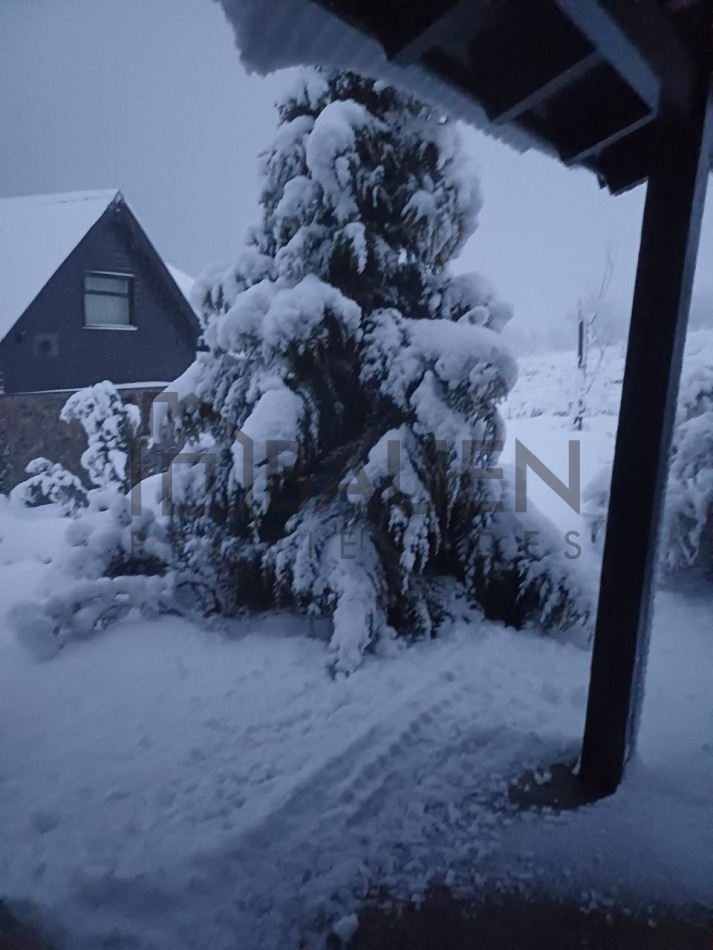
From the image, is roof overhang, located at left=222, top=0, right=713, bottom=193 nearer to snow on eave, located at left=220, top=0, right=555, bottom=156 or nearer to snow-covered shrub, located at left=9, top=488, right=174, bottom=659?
snow on eave, located at left=220, top=0, right=555, bottom=156

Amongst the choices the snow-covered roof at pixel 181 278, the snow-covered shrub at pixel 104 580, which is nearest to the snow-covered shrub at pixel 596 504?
the snow-covered shrub at pixel 104 580

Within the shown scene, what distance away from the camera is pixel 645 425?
2.20 metres

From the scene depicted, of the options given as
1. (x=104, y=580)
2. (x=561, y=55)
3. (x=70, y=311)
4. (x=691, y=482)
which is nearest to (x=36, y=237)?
(x=70, y=311)

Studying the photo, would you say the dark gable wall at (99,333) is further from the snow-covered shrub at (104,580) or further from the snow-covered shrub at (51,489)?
the snow-covered shrub at (104,580)

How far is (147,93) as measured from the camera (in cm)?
2988

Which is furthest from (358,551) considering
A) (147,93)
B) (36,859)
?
(147,93)

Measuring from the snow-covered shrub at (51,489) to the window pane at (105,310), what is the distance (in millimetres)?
3103

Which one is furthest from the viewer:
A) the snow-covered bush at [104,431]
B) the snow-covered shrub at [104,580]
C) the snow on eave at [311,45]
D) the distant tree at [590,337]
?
the distant tree at [590,337]

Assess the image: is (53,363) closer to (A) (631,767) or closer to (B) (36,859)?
(B) (36,859)

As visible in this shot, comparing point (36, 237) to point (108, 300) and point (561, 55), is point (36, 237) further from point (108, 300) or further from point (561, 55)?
point (561, 55)

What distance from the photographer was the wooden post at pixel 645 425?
2.04 meters

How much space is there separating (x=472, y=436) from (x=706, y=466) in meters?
2.63

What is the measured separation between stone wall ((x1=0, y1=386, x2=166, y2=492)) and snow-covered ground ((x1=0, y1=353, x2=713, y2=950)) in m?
6.21

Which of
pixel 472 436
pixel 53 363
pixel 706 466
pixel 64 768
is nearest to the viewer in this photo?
pixel 64 768
